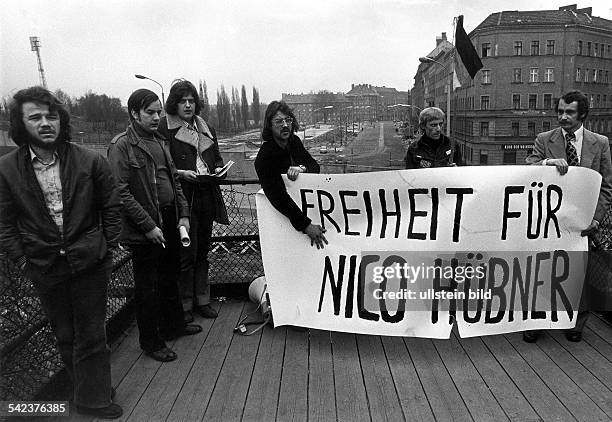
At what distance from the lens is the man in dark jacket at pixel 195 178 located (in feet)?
12.5

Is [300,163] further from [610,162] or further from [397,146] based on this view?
[397,146]

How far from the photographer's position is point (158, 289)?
376cm

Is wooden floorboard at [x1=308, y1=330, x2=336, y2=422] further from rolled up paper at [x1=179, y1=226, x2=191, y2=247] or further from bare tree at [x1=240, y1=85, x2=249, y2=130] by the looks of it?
bare tree at [x1=240, y1=85, x2=249, y2=130]

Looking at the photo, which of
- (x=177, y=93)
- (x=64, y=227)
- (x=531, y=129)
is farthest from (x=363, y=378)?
(x=531, y=129)

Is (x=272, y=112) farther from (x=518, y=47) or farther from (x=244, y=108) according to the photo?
(x=244, y=108)

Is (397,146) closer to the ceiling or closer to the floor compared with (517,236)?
closer to the floor

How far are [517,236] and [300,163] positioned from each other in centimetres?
171

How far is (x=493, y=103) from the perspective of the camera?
167 ft

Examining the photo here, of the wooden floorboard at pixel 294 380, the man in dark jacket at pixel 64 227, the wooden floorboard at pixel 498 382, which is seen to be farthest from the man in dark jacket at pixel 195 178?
the wooden floorboard at pixel 498 382

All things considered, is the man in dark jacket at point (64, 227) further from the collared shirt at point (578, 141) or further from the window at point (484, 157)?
the window at point (484, 157)

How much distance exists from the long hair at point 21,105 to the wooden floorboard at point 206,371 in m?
1.65

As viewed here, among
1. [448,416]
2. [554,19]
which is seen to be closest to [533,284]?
[448,416]

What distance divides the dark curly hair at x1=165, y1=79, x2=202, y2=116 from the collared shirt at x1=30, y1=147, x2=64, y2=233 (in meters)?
1.33

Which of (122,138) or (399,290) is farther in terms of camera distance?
(399,290)
